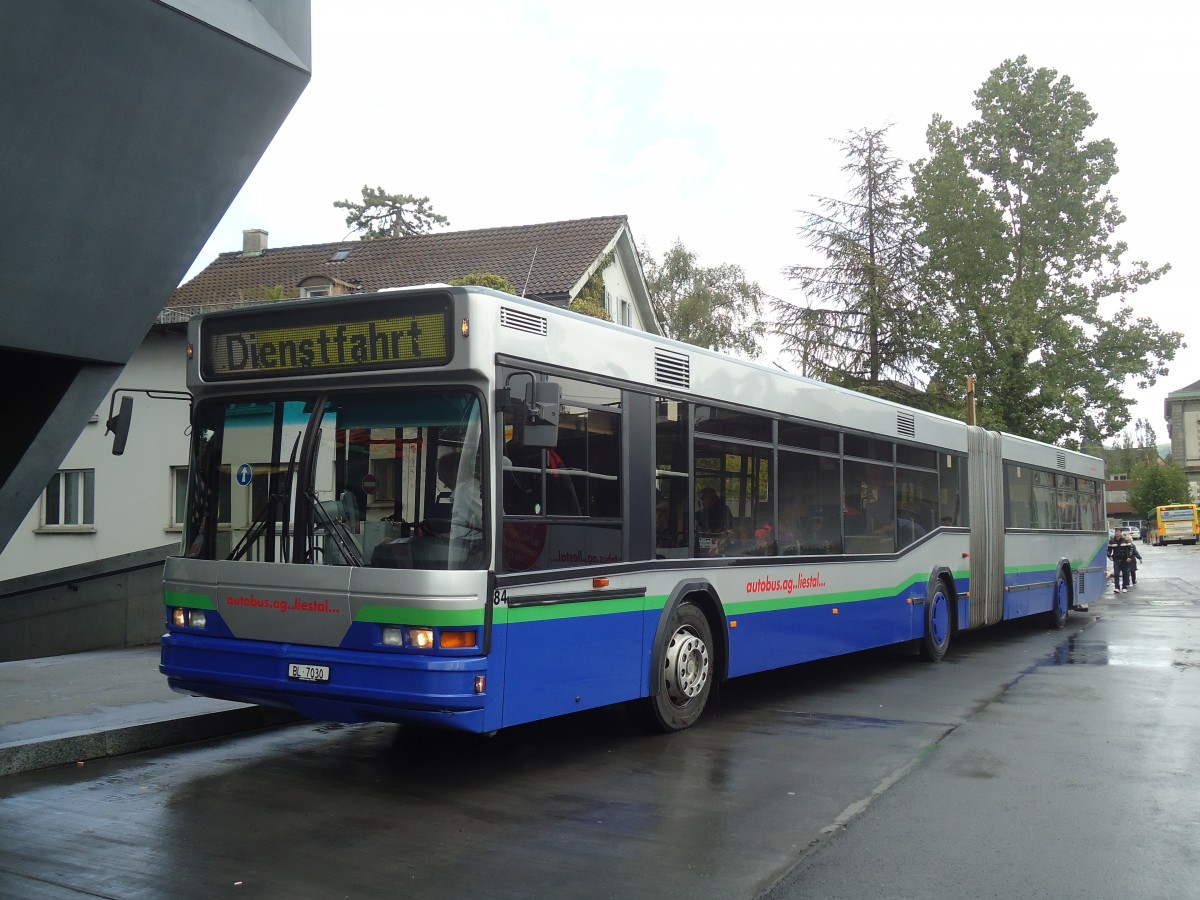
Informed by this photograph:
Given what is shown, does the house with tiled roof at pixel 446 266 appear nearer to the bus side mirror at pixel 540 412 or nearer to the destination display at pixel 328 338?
the destination display at pixel 328 338


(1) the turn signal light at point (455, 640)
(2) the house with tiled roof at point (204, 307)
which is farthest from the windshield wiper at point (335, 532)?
(2) the house with tiled roof at point (204, 307)

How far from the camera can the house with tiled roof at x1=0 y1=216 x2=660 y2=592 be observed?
24.5m

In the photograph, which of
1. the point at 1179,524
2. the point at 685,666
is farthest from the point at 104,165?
the point at 1179,524

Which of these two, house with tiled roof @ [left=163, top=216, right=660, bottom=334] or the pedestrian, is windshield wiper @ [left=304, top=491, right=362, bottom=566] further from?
the pedestrian

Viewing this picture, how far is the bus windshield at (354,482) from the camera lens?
6.77 meters

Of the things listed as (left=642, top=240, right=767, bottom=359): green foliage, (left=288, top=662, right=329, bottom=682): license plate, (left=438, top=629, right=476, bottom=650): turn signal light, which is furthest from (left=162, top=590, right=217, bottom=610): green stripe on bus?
(left=642, top=240, right=767, bottom=359): green foliage

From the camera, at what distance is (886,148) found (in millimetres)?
38406

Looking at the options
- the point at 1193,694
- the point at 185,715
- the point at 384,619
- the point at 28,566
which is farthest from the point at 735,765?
the point at 28,566

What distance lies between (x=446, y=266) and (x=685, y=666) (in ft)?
95.5

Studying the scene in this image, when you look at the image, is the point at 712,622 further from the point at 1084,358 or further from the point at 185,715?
the point at 1084,358

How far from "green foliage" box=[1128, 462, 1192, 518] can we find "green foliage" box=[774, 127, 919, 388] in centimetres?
7572

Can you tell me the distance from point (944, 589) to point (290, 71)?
9505mm

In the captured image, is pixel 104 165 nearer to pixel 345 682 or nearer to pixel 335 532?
pixel 335 532

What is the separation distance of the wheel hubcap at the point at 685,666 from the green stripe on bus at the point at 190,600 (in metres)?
3.21
